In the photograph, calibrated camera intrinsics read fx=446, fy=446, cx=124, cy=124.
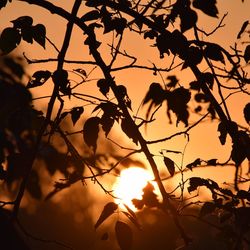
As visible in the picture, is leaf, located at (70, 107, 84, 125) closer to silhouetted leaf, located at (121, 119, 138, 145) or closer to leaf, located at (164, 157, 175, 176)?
silhouetted leaf, located at (121, 119, 138, 145)

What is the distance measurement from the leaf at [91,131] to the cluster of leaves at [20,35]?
0.39 meters

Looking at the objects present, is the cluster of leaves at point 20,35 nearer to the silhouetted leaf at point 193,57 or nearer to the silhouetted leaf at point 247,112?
the silhouetted leaf at point 193,57

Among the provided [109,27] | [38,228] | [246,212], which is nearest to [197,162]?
[246,212]

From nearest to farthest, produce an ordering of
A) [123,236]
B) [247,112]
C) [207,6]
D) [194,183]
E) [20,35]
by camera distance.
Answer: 1. [207,6]
2. [123,236]
3. [20,35]
4. [247,112]
5. [194,183]

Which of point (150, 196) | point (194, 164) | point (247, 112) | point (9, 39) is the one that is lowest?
point (150, 196)

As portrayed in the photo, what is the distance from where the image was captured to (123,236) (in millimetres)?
1831

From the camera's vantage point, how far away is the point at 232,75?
208 centimetres

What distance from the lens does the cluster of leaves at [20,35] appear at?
1925mm

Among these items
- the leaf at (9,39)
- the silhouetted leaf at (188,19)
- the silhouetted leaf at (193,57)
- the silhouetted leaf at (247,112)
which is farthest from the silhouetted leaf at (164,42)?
the leaf at (9,39)

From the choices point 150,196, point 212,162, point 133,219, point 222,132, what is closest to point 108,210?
point 133,219

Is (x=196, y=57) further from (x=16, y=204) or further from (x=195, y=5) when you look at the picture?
(x=16, y=204)

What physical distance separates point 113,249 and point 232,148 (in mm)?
18102

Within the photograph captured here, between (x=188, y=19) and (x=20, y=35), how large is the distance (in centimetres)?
75

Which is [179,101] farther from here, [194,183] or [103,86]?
[194,183]
